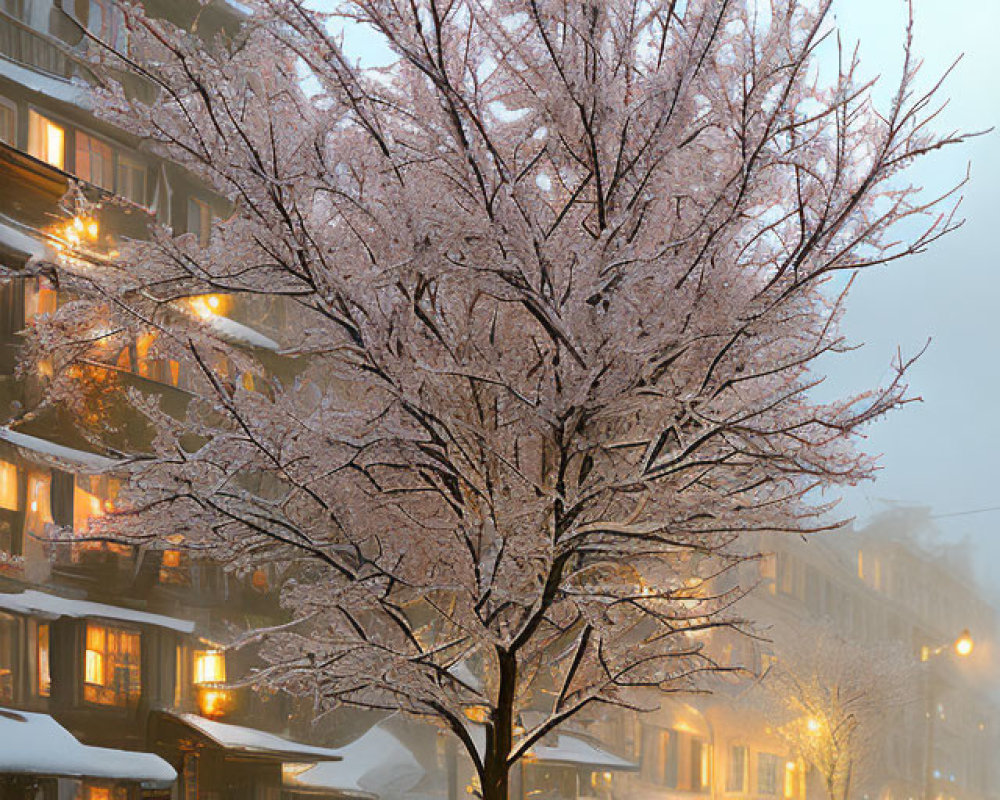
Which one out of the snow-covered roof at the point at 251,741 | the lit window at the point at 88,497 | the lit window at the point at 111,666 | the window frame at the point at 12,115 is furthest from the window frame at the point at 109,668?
the window frame at the point at 12,115

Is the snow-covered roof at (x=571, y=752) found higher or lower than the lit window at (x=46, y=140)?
lower

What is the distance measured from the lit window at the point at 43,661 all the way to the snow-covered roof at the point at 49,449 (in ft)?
9.88

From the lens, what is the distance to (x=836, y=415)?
848cm

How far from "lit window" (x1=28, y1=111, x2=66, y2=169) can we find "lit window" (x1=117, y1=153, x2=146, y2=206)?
1650 mm

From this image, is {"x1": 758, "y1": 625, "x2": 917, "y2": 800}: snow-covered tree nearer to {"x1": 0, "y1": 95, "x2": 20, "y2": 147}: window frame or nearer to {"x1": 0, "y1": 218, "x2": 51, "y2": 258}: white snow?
{"x1": 0, "y1": 218, "x2": 51, "y2": 258}: white snow

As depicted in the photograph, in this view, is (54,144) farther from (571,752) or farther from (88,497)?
(571,752)

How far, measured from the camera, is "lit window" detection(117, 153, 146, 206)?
74.9 ft

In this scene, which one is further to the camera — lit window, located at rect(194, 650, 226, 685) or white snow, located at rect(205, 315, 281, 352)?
white snow, located at rect(205, 315, 281, 352)

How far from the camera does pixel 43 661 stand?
1958 cm

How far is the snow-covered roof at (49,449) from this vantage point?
747 inches

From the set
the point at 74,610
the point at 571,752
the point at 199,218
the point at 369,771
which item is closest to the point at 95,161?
the point at 199,218

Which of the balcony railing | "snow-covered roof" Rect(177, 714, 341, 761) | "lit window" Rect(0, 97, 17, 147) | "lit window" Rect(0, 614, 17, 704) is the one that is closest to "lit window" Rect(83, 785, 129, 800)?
"snow-covered roof" Rect(177, 714, 341, 761)

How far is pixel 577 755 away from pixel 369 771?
8.19 m

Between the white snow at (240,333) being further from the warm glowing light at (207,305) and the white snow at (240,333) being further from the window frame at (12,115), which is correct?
the window frame at (12,115)
